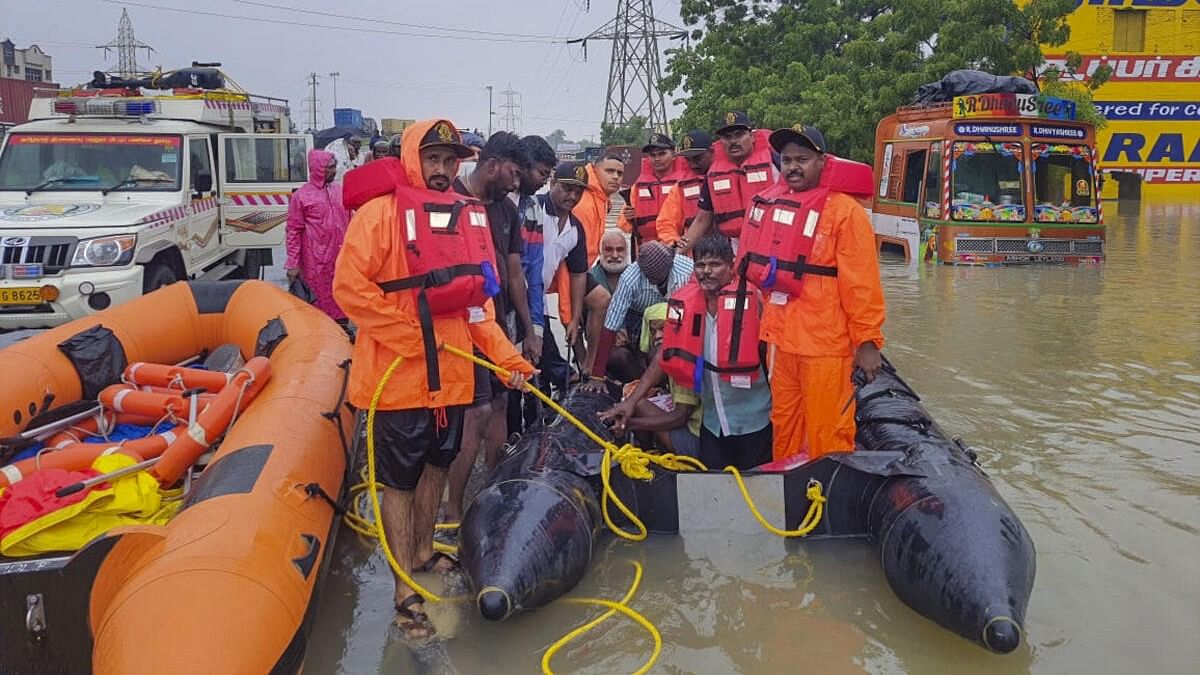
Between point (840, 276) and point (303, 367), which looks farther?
point (303, 367)

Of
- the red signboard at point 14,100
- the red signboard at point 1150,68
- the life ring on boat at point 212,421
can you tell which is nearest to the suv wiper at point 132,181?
the life ring on boat at point 212,421

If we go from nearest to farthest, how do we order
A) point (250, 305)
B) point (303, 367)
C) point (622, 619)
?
point (622, 619) < point (303, 367) < point (250, 305)

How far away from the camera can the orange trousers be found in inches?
168

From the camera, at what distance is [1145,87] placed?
26234 millimetres

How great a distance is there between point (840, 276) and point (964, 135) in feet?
28.8

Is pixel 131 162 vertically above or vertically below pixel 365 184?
above

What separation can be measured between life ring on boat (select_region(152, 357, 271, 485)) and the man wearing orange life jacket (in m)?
2.51

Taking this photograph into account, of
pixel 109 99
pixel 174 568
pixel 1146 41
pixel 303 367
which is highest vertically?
pixel 1146 41

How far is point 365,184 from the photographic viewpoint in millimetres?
3486

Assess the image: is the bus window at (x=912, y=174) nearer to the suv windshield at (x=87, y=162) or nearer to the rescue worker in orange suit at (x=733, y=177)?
the rescue worker in orange suit at (x=733, y=177)

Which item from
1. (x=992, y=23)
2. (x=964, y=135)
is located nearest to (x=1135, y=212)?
(x=992, y=23)

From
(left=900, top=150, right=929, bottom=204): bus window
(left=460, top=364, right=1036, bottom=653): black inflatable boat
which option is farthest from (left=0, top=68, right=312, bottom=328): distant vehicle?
(left=900, top=150, right=929, bottom=204): bus window

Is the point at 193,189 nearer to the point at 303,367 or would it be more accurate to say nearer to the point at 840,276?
the point at 303,367

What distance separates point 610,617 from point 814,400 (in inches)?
51.9
